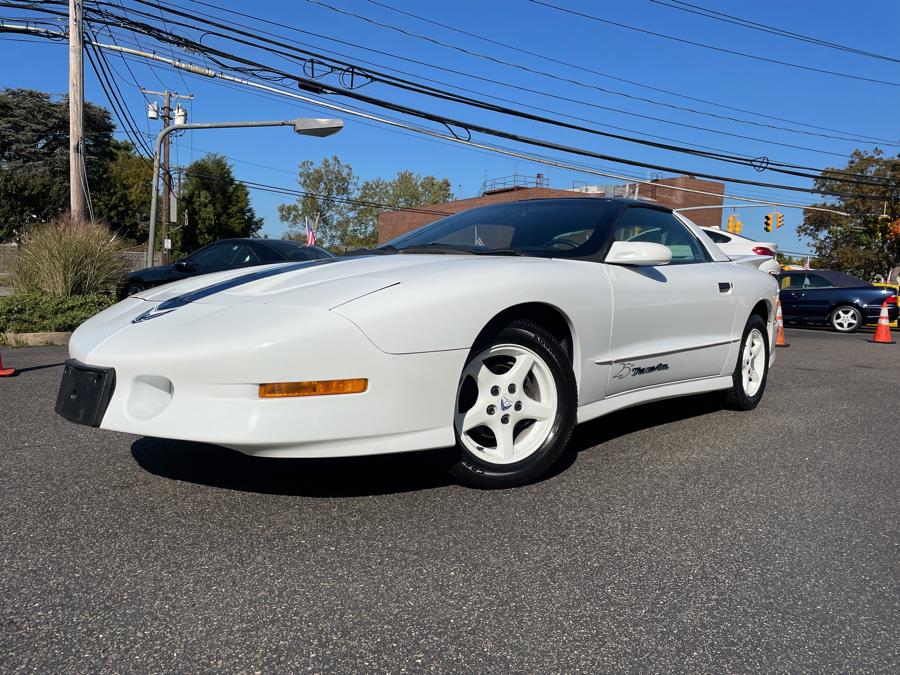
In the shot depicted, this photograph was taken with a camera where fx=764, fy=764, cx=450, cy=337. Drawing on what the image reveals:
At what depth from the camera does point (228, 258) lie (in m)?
11.0

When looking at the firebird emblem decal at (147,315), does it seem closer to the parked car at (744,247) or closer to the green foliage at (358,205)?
the parked car at (744,247)

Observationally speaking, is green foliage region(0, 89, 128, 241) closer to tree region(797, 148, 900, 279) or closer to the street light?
the street light

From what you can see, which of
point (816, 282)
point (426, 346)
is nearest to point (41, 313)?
point (426, 346)

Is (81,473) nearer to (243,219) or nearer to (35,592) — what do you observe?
(35,592)

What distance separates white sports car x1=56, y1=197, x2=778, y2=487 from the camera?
265 centimetres

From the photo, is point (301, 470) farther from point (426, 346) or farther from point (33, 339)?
point (33, 339)

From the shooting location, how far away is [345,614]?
2.08m

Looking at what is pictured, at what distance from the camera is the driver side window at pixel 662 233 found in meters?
4.32

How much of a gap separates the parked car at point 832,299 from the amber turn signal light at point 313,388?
16.2m

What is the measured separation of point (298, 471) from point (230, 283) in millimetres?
Result: 886

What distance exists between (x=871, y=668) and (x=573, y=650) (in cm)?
74

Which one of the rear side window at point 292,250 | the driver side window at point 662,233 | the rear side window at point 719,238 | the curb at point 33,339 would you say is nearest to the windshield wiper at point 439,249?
the driver side window at point 662,233

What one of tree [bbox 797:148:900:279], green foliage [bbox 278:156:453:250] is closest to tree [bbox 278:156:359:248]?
green foliage [bbox 278:156:453:250]

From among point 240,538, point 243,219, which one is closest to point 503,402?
point 240,538
